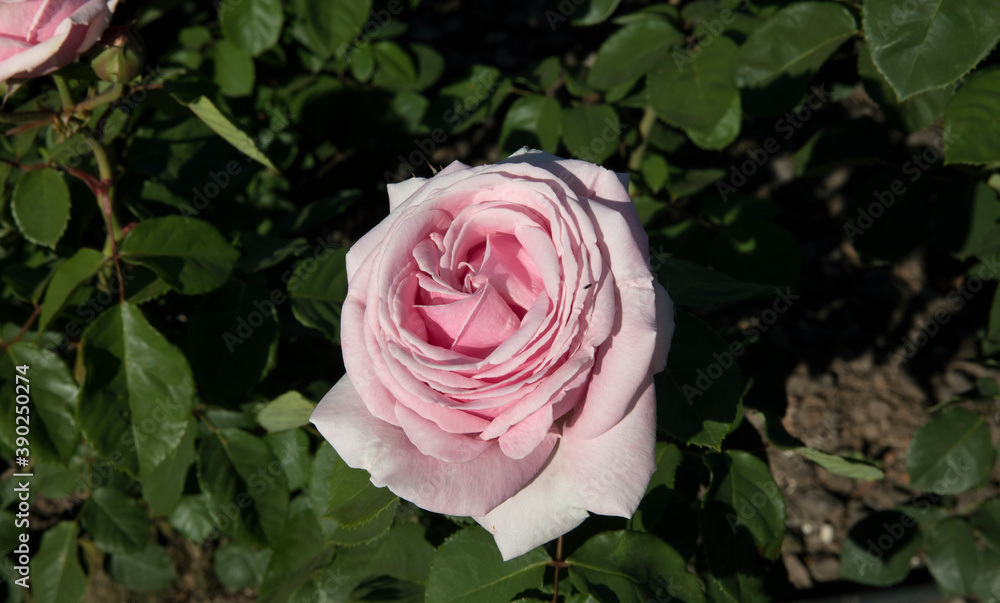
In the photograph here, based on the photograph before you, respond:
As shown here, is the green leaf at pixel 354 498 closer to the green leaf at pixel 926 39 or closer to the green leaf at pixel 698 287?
the green leaf at pixel 698 287

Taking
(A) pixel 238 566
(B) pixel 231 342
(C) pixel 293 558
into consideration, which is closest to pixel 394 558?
(C) pixel 293 558

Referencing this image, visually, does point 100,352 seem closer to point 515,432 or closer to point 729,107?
point 515,432

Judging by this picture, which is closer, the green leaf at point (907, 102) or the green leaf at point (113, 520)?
the green leaf at point (907, 102)

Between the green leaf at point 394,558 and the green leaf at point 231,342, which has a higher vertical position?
the green leaf at point 231,342

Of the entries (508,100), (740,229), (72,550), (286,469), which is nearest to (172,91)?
(286,469)
